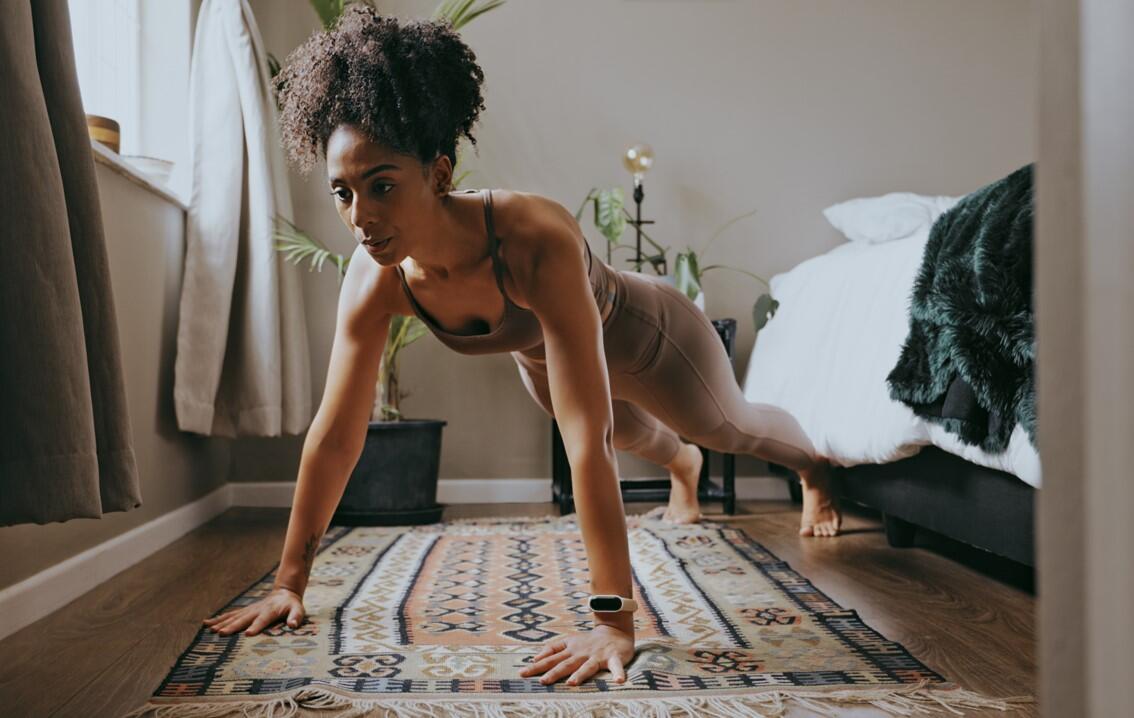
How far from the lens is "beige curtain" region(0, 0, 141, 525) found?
3.31ft

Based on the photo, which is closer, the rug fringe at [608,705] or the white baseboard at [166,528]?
the rug fringe at [608,705]

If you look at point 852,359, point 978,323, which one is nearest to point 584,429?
point 978,323

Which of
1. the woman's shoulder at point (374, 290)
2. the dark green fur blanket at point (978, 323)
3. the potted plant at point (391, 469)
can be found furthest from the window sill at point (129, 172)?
the dark green fur blanket at point (978, 323)

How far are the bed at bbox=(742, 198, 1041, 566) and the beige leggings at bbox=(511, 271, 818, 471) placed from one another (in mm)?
268

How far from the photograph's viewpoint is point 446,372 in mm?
3453

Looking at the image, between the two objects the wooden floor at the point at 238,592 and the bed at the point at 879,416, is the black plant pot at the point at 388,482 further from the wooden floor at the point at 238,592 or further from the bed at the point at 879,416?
the bed at the point at 879,416

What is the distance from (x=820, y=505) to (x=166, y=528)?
1.73m

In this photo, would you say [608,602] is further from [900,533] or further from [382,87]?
[900,533]

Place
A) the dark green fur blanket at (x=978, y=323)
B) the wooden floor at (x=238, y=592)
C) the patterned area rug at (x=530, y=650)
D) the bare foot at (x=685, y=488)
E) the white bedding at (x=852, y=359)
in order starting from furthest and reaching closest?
the bare foot at (x=685, y=488), the white bedding at (x=852, y=359), the dark green fur blanket at (x=978, y=323), the wooden floor at (x=238, y=592), the patterned area rug at (x=530, y=650)

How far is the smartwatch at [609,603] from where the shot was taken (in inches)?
49.9

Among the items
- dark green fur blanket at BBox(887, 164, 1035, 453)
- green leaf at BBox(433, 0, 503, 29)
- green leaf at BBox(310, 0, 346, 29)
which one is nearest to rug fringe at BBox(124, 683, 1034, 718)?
dark green fur blanket at BBox(887, 164, 1035, 453)

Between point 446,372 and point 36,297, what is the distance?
2436 mm

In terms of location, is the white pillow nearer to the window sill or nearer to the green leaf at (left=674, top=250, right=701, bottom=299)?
the green leaf at (left=674, top=250, right=701, bottom=299)

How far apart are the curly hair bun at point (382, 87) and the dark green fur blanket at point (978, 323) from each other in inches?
37.3
